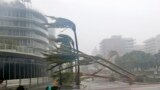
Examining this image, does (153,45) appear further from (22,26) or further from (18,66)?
(18,66)

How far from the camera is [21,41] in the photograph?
59.7 metres

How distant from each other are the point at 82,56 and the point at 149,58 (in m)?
49.8

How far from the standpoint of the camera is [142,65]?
87562 mm

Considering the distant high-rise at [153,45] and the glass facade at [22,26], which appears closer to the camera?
the glass facade at [22,26]

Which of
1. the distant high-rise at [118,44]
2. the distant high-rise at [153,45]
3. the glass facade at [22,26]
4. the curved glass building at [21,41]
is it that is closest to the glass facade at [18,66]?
the curved glass building at [21,41]

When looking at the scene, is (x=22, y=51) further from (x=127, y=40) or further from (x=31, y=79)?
(x=127, y=40)

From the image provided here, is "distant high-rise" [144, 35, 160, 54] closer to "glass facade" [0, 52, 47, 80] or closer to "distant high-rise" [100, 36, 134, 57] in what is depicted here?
"distant high-rise" [100, 36, 134, 57]

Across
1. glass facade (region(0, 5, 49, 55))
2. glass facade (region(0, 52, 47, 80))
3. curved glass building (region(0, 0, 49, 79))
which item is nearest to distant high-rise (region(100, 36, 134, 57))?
curved glass building (region(0, 0, 49, 79))

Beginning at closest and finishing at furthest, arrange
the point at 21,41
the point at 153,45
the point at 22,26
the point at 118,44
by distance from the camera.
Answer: the point at 22,26 < the point at 21,41 < the point at 153,45 < the point at 118,44

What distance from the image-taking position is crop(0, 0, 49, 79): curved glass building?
122 ft

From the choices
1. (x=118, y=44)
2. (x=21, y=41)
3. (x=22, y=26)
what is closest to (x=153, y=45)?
(x=118, y=44)

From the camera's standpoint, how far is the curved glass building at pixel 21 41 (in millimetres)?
37125

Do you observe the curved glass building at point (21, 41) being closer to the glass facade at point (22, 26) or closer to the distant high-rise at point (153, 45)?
the glass facade at point (22, 26)

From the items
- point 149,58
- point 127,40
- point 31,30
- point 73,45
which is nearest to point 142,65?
point 149,58
